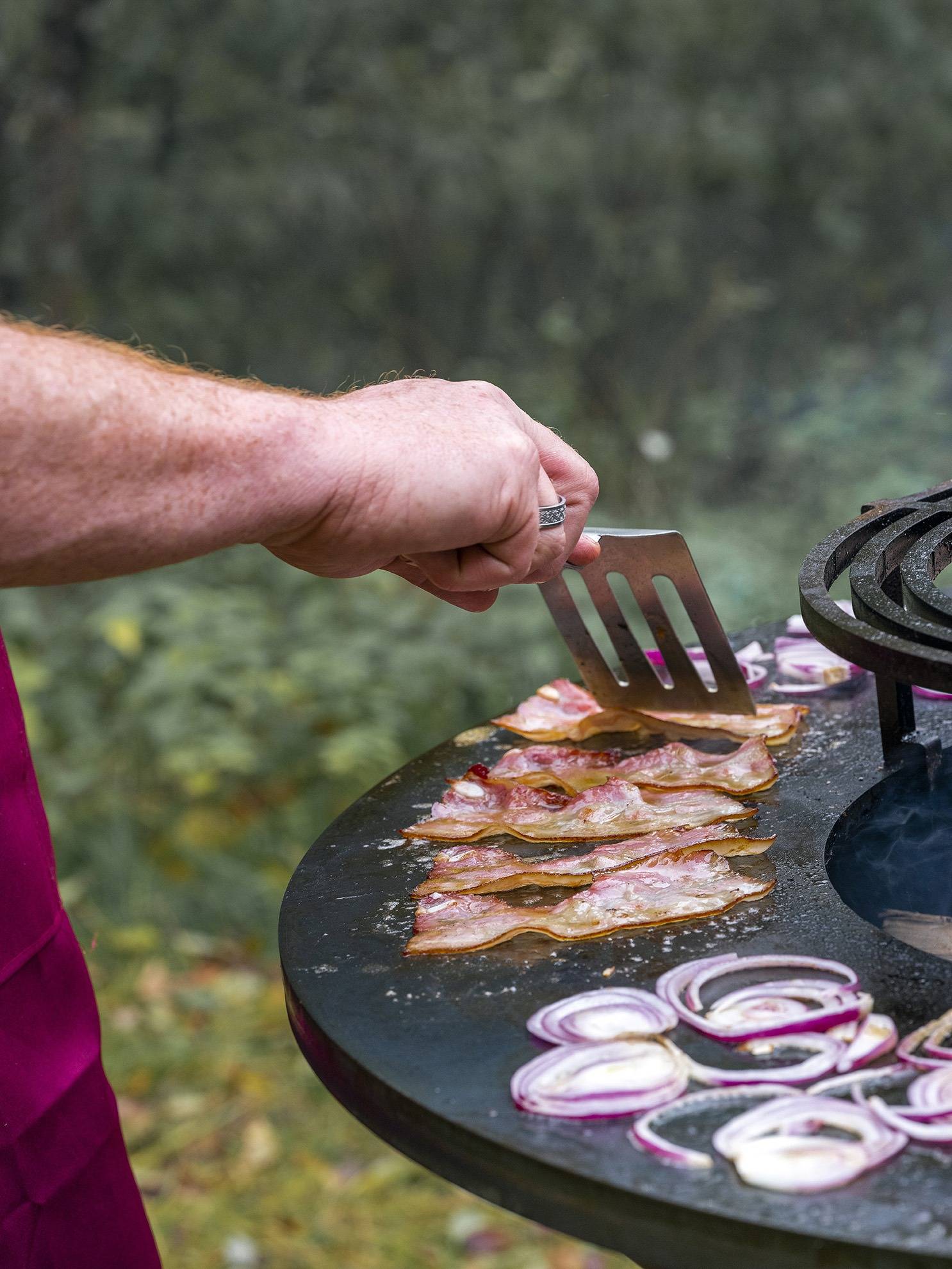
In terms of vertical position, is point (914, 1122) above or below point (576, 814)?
above

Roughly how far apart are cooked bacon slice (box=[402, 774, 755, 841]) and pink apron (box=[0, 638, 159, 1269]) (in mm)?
534

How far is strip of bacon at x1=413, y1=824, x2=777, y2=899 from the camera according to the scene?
1.42 metres

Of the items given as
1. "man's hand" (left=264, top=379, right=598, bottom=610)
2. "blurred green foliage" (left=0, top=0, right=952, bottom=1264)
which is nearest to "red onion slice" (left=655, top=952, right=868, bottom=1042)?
"man's hand" (left=264, top=379, right=598, bottom=610)

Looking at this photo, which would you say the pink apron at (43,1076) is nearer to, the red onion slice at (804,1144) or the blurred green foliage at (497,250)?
the red onion slice at (804,1144)

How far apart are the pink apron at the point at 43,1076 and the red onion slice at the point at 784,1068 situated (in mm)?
987

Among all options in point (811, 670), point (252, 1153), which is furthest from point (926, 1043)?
point (252, 1153)

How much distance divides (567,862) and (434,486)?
470 millimetres

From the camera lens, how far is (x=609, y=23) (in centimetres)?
557

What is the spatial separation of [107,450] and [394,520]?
323 mm

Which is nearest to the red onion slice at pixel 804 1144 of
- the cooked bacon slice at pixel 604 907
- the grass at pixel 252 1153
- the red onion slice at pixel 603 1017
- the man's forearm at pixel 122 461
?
the red onion slice at pixel 603 1017

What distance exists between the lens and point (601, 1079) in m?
1.07

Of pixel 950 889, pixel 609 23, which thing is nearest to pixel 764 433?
pixel 609 23

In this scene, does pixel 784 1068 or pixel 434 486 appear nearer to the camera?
pixel 784 1068

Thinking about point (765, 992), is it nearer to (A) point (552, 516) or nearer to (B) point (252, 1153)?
(A) point (552, 516)
